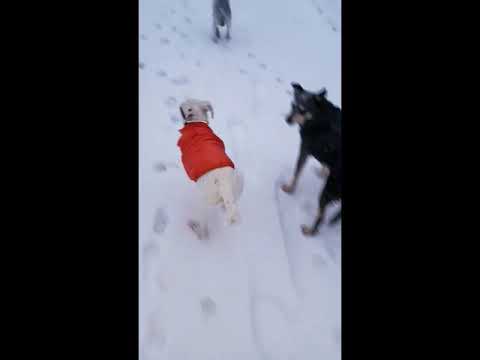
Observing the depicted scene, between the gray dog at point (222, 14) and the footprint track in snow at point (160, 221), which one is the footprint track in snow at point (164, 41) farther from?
the footprint track in snow at point (160, 221)

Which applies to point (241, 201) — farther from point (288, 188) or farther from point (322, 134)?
point (322, 134)

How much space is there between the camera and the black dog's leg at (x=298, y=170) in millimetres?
1552

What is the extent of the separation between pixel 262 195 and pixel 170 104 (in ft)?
2.55

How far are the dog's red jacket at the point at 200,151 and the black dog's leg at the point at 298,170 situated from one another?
0.43m

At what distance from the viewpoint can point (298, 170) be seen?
63.6 inches

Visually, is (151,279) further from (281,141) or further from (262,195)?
(281,141)

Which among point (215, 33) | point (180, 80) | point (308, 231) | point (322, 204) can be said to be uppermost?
point (215, 33)

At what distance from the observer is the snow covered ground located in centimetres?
120

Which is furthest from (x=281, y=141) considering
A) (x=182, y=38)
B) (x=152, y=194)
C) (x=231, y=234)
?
(x=182, y=38)

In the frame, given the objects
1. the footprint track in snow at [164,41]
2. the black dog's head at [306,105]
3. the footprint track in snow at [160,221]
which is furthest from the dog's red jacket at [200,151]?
the footprint track in snow at [164,41]

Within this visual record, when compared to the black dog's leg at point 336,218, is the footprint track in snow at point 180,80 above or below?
above

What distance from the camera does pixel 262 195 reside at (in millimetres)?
1607

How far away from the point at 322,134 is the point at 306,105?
6.1 inches

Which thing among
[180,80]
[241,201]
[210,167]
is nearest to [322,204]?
[241,201]
